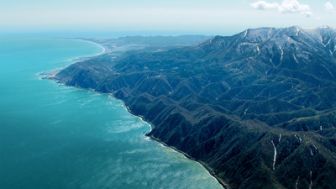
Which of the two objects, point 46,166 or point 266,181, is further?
point 46,166

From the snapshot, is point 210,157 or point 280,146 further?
point 210,157

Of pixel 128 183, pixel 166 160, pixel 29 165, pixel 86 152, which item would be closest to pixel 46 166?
pixel 29 165

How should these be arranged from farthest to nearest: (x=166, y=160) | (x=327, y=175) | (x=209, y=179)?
(x=166, y=160) < (x=209, y=179) < (x=327, y=175)

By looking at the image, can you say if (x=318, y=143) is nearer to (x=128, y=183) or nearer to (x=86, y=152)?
(x=128, y=183)

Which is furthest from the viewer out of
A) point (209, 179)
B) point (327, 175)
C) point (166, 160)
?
point (166, 160)

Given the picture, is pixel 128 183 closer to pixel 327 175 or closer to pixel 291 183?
pixel 291 183

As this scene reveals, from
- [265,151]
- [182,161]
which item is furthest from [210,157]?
[265,151]

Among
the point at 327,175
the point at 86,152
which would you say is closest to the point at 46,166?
the point at 86,152

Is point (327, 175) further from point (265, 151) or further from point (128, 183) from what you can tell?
point (128, 183)
